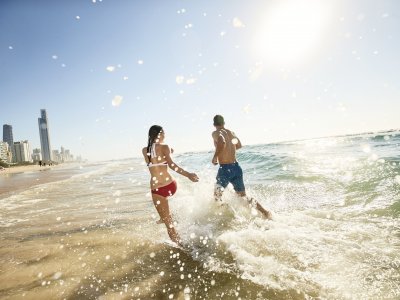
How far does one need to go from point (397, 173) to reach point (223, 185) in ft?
21.5

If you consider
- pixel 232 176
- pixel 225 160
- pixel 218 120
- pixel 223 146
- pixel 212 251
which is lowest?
pixel 212 251

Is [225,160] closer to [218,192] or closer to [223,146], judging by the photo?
[223,146]

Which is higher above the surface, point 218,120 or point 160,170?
point 218,120

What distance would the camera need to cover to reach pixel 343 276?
11.3 feet

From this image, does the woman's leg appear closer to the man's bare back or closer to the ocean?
the ocean

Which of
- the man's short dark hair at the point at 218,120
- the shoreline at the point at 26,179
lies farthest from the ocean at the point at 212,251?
the shoreline at the point at 26,179

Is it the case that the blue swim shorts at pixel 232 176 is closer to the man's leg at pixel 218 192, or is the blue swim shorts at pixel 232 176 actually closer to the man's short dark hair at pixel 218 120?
the man's leg at pixel 218 192

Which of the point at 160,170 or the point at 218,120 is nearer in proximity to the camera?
the point at 160,170

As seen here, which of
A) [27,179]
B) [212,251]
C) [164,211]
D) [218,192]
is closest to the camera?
[212,251]

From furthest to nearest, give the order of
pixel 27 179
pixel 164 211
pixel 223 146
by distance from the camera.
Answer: pixel 27 179 → pixel 223 146 → pixel 164 211

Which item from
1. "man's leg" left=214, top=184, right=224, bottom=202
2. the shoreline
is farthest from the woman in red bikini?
the shoreline

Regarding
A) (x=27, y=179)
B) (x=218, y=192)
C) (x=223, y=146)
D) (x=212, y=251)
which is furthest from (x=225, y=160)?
(x=27, y=179)

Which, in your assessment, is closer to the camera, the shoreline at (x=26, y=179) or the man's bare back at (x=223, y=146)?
the man's bare back at (x=223, y=146)

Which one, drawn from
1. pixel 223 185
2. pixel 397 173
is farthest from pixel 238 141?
pixel 397 173
